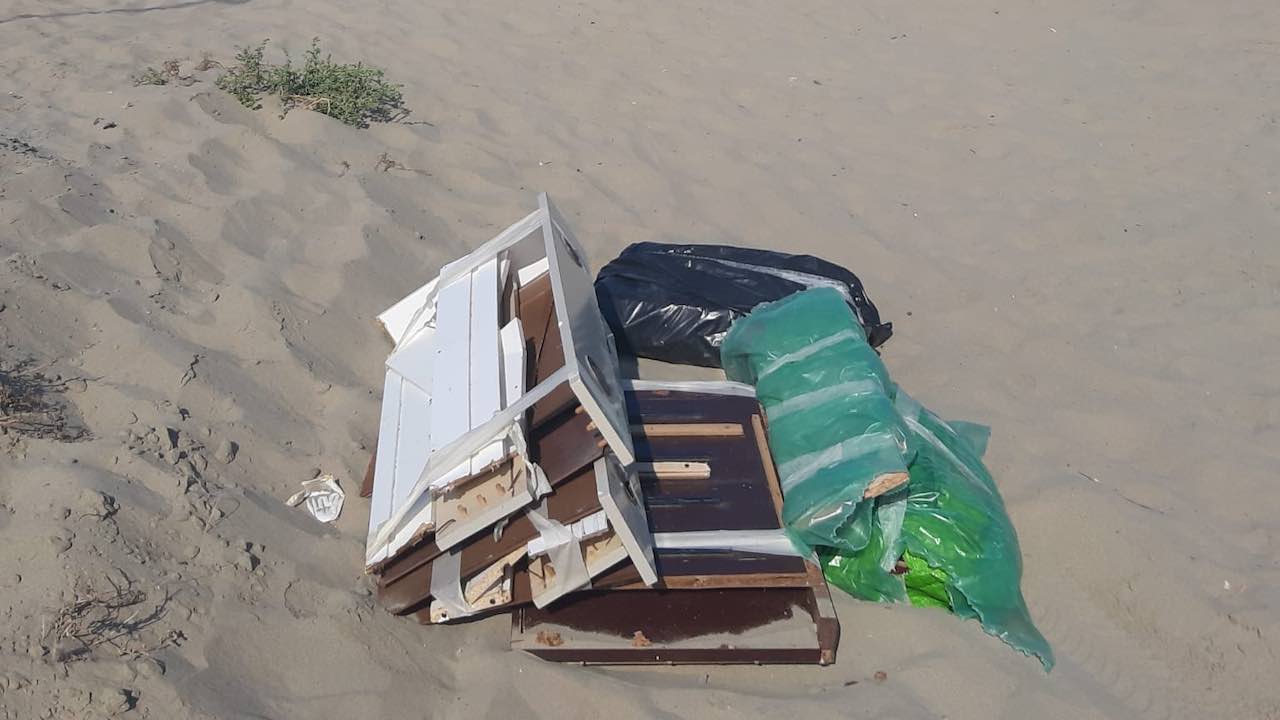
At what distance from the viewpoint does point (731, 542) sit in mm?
3094

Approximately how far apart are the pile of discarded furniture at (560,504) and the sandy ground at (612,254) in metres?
0.14

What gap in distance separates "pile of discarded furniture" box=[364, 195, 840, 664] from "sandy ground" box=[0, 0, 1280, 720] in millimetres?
136

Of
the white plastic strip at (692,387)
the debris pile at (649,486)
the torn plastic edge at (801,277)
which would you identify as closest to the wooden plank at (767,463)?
the debris pile at (649,486)

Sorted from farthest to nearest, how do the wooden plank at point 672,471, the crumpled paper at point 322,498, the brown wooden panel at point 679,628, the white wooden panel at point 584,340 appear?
the wooden plank at point 672,471, the crumpled paper at point 322,498, the brown wooden panel at point 679,628, the white wooden panel at point 584,340

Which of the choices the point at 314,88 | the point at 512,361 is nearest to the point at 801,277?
the point at 512,361

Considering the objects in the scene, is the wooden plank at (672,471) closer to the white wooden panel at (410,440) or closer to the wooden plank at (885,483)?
the wooden plank at (885,483)

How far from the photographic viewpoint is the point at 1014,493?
372 centimetres

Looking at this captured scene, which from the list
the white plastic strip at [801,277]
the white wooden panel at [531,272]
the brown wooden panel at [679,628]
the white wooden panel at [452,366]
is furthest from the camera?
the white plastic strip at [801,277]

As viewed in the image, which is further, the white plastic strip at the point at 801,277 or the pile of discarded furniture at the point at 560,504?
the white plastic strip at the point at 801,277

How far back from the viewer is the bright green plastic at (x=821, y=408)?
3.04 m

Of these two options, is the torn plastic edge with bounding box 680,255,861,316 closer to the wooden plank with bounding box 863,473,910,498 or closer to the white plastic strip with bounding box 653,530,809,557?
the wooden plank with bounding box 863,473,910,498

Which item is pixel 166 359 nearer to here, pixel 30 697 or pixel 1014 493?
pixel 30 697

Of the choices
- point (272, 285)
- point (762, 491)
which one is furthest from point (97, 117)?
point (762, 491)

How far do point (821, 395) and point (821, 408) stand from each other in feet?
0.21
